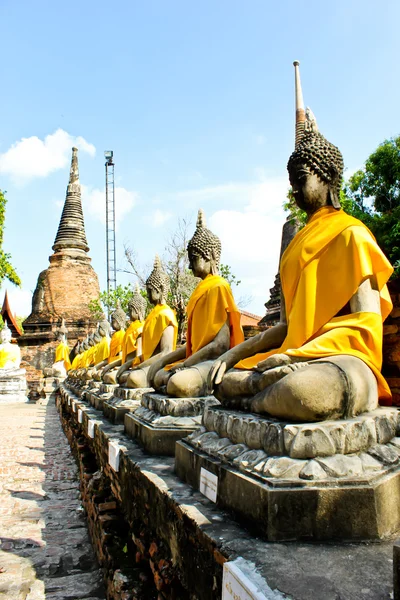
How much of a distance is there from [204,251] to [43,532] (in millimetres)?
2945

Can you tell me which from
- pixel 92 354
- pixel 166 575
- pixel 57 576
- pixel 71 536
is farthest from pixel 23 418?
pixel 166 575

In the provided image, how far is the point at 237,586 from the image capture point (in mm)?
1524

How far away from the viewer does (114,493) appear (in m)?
3.93

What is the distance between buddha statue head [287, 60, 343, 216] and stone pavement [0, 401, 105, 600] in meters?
2.91

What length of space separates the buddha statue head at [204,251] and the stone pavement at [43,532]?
2.65 meters

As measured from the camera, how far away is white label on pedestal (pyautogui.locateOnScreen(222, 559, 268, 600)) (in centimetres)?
143

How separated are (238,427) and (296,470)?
50 cm

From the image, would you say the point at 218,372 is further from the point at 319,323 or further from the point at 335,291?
the point at 335,291

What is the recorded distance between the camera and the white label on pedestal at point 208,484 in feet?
7.50

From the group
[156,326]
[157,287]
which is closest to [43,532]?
[156,326]

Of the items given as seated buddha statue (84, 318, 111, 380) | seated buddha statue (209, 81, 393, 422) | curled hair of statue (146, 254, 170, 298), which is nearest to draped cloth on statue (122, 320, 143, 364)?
curled hair of statue (146, 254, 170, 298)

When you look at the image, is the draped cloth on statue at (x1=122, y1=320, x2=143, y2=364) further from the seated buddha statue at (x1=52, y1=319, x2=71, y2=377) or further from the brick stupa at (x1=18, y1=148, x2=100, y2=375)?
the brick stupa at (x1=18, y1=148, x2=100, y2=375)

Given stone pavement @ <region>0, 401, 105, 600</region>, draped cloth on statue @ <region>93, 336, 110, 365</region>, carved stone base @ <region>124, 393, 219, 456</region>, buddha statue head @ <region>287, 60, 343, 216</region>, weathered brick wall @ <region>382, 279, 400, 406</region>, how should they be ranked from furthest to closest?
1. draped cloth on statue @ <region>93, 336, 110, 365</region>
2. weathered brick wall @ <region>382, 279, 400, 406</region>
3. carved stone base @ <region>124, 393, 219, 456</region>
4. stone pavement @ <region>0, 401, 105, 600</region>
5. buddha statue head @ <region>287, 60, 343, 216</region>

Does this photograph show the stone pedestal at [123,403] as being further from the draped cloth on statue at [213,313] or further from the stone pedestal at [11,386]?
the stone pedestal at [11,386]
